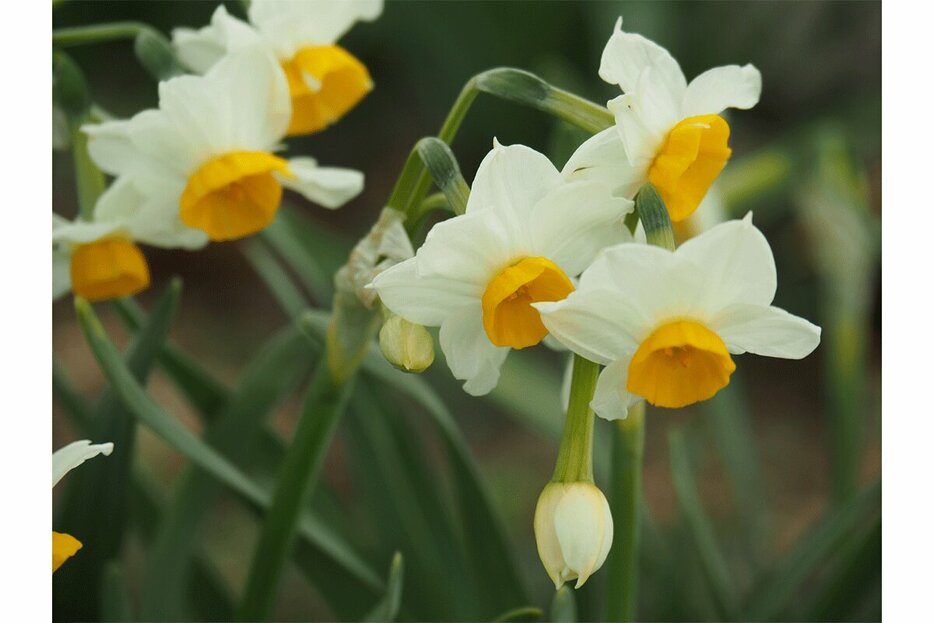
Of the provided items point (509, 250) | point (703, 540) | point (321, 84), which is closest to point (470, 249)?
point (509, 250)

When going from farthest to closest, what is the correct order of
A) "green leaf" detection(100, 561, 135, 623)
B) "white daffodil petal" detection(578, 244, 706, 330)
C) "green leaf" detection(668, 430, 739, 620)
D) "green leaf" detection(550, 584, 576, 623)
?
"green leaf" detection(668, 430, 739, 620) → "green leaf" detection(100, 561, 135, 623) → "green leaf" detection(550, 584, 576, 623) → "white daffodil petal" detection(578, 244, 706, 330)

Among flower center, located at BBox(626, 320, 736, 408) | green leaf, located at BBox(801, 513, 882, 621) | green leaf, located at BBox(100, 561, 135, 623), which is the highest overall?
flower center, located at BBox(626, 320, 736, 408)

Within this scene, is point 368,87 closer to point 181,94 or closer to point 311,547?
point 181,94

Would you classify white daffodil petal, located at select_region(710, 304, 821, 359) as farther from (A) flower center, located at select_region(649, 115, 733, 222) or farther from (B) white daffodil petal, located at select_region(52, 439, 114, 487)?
(B) white daffodil petal, located at select_region(52, 439, 114, 487)

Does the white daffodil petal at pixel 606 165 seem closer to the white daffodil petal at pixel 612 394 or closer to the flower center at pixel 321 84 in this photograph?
the white daffodil petal at pixel 612 394

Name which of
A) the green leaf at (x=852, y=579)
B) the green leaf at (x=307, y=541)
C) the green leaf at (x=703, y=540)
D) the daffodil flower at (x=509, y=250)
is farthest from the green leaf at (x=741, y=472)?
the daffodil flower at (x=509, y=250)

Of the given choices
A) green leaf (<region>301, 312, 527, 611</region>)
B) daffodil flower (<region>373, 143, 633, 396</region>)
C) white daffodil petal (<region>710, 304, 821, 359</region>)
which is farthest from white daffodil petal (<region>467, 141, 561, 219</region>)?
green leaf (<region>301, 312, 527, 611</region>)
